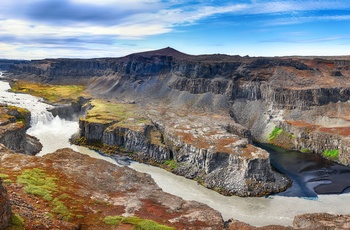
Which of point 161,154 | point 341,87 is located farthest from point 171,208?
point 341,87

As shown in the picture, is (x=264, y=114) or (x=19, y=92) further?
(x=19, y=92)

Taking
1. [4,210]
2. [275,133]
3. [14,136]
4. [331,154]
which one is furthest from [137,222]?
[275,133]

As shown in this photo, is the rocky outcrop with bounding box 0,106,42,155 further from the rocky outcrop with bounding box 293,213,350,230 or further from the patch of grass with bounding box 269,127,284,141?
the patch of grass with bounding box 269,127,284,141

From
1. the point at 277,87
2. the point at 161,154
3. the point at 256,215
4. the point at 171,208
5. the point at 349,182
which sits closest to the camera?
the point at 171,208

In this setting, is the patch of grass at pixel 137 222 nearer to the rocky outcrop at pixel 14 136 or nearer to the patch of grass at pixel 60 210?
the patch of grass at pixel 60 210

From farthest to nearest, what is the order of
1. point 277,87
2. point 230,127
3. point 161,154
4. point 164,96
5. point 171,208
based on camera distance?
point 164,96 → point 277,87 → point 230,127 → point 161,154 → point 171,208

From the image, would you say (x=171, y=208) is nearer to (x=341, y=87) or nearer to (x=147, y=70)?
(x=341, y=87)

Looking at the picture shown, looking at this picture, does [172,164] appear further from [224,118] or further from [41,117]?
[41,117]
